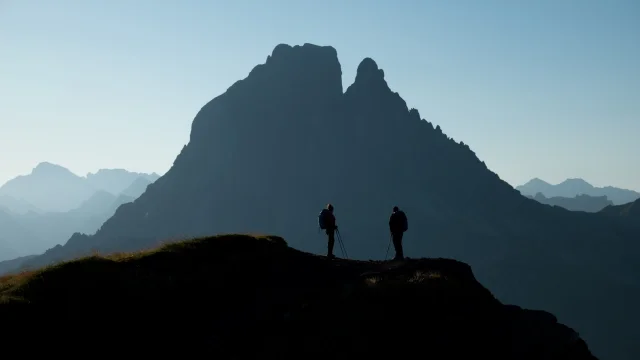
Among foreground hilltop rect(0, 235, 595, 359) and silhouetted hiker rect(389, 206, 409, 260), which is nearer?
foreground hilltop rect(0, 235, 595, 359)

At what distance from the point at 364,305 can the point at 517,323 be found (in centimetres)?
634

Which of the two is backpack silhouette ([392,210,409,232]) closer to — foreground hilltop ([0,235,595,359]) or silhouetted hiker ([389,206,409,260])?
silhouetted hiker ([389,206,409,260])

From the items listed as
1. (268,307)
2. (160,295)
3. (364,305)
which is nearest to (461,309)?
(364,305)

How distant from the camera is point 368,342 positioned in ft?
48.6

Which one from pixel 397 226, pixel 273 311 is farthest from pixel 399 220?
pixel 273 311

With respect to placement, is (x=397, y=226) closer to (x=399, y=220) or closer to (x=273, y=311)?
(x=399, y=220)

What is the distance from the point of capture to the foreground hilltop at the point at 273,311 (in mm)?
14891

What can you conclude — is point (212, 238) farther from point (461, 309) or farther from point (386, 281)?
point (461, 309)

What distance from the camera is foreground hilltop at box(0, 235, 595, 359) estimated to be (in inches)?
586

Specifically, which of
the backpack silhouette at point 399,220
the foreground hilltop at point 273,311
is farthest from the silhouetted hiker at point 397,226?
the foreground hilltop at point 273,311

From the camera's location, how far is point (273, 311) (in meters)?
17.7

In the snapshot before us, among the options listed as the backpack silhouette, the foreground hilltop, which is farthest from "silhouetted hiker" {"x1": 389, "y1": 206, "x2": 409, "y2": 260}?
the foreground hilltop

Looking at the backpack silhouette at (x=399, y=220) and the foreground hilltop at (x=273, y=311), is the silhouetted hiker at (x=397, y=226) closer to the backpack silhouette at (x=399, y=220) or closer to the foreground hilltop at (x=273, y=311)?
the backpack silhouette at (x=399, y=220)

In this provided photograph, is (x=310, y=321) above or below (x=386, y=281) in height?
below
